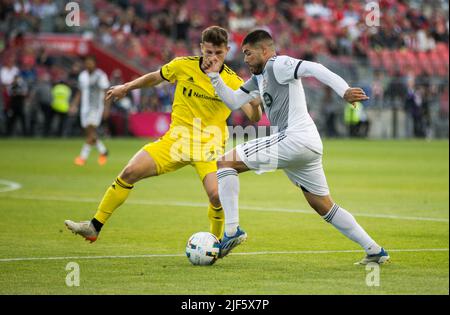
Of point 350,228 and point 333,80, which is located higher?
point 333,80

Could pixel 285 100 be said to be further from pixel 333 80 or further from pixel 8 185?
pixel 8 185

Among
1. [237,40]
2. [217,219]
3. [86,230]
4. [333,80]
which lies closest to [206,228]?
[217,219]

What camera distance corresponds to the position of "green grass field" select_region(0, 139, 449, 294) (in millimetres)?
8508

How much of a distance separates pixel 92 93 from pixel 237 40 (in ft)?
51.3

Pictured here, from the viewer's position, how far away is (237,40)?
39688 millimetres

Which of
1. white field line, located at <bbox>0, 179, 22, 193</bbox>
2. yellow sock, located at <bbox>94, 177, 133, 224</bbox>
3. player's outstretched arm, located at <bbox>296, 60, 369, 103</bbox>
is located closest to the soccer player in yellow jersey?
yellow sock, located at <bbox>94, 177, 133, 224</bbox>

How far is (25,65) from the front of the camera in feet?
118

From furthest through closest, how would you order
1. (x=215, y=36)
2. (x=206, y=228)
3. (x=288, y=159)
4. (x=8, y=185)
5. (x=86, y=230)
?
(x=8, y=185) < (x=206, y=228) < (x=86, y=230) < (x=215, y=36) < (x=288, y=159)

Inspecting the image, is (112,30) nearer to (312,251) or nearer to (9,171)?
(9,171)

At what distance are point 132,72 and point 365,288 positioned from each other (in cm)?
3053

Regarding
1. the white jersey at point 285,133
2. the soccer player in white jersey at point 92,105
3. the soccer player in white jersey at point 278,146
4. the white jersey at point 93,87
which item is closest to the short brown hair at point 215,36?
the soccer player in white jersey at point 278,146

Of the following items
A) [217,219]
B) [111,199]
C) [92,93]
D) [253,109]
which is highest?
[92,93]

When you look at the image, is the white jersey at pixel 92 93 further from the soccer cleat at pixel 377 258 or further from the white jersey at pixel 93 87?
the soccer cleat at pixel 377 258
